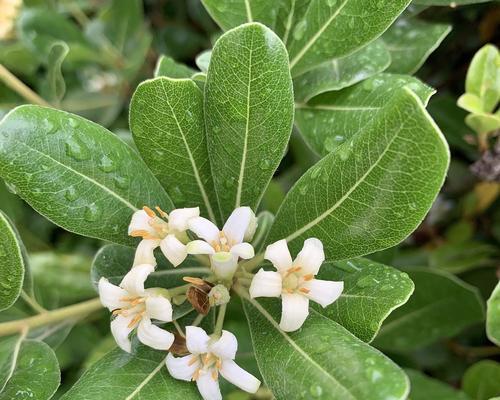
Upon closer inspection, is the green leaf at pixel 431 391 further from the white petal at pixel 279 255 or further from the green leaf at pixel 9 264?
the green leaf at pixel 9 264

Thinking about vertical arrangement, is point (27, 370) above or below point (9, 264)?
below

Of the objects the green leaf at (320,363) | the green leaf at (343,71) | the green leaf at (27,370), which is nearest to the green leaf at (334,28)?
the green leaf at (343,71)

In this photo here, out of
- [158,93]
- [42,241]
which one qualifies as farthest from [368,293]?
[42,241]

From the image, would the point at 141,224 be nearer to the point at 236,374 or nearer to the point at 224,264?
the point at 224,264

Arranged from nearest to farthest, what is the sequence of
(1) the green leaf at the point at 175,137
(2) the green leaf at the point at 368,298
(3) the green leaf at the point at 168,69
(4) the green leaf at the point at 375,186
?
(4) the green leaf at the point at 375,186, (2) the green leaf at the point at 368,298, (1) the green leaf at the point at 175,137, (3) the green leaf at the point at 168,69

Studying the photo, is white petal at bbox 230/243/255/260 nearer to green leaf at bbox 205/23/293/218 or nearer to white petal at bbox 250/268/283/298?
white petal at bbox 250/268/283/298

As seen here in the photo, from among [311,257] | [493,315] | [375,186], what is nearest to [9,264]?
[311,257]

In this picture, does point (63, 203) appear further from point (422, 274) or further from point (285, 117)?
point (422, 274)
